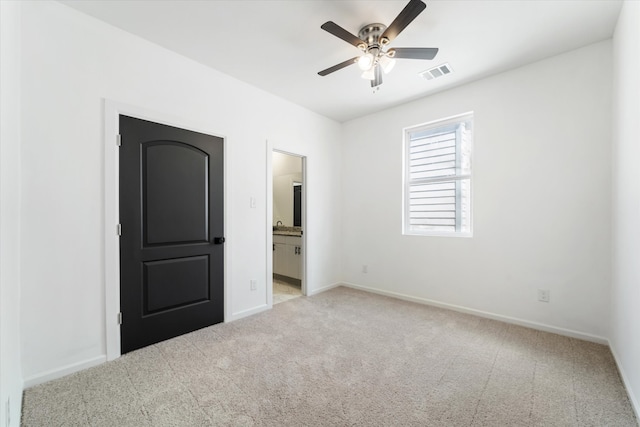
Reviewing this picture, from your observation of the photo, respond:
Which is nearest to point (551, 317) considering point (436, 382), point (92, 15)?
point (436, 382)

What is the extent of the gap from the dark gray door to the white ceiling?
2.66 ft

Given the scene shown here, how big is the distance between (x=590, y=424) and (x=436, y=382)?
0.81 m

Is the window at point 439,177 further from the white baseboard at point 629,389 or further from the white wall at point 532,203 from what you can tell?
the white baseboard at point 629,389

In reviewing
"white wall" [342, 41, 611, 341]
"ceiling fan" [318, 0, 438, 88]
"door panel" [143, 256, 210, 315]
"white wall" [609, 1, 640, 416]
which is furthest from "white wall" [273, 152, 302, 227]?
"white wall" [609, 1, 640, 416]

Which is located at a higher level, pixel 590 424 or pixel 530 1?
pixel 530 1

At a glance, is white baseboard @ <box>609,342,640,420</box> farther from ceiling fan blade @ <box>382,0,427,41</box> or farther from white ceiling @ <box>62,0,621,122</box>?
ceiling fan blade @ <box>382,0,427,41</box>

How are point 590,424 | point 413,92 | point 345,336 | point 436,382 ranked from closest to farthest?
point 590,424 → point 436,382 → point 345,336 → point 413,92

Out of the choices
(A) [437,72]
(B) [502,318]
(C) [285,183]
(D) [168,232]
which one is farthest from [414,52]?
(C) [285,183]

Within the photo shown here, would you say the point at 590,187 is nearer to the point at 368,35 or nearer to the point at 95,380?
the point at 368,35

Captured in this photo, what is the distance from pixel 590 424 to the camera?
1.54 metres

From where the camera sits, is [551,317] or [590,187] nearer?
[590,187]

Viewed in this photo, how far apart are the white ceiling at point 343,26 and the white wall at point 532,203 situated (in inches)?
10.5

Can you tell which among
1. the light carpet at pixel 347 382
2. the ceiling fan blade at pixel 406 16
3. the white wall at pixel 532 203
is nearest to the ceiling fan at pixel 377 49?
the ceiling fan blade at pixel 406 16

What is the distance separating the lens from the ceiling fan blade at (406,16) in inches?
65.2
